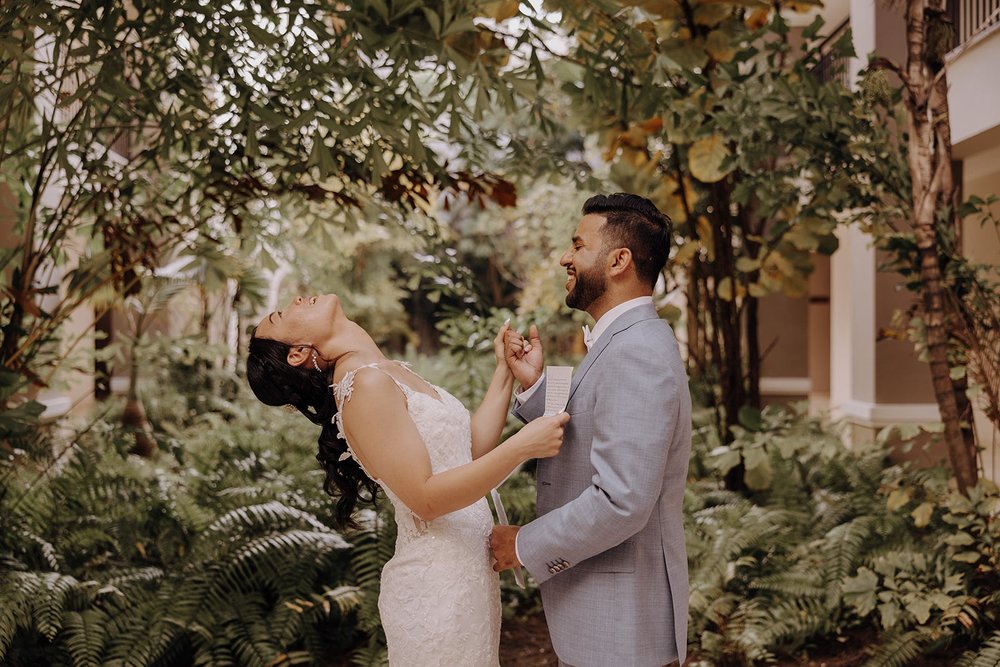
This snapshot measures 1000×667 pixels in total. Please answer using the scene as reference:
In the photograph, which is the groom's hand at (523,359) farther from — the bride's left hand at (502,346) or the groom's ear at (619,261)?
the groom's ear at (619,261)

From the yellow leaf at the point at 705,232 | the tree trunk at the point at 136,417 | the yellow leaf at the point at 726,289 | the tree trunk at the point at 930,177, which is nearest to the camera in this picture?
the tree trunk at the point at 930,177

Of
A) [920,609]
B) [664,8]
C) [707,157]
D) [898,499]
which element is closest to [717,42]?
[664,8]

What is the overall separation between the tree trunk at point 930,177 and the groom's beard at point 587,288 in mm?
2898

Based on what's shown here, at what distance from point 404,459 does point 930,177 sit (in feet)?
11.5

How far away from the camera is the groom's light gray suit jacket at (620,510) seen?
2.12 meters

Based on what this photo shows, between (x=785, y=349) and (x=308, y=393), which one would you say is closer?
(x=308, y=393)

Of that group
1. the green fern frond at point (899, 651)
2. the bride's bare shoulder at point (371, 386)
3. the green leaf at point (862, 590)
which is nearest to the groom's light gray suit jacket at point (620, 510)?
the bride's bare shoulder at point (371, 386)

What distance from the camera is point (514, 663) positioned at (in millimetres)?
4996

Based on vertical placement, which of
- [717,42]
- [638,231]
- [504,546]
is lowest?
[504,546]

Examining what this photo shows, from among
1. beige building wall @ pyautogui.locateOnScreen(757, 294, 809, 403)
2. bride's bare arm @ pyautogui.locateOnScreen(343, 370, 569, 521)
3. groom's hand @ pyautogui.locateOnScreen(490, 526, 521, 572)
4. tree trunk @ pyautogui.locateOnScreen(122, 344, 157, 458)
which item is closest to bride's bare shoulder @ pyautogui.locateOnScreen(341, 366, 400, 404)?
bride's bare arm @ pyautogui.locateOnScreen(343, 370, 569, 521)

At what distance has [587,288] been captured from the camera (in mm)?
2381

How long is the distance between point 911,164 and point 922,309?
0.86 meters

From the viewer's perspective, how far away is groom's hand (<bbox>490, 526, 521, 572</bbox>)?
2.43 metres

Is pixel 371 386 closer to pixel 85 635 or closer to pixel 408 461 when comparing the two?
pixel 408 461
